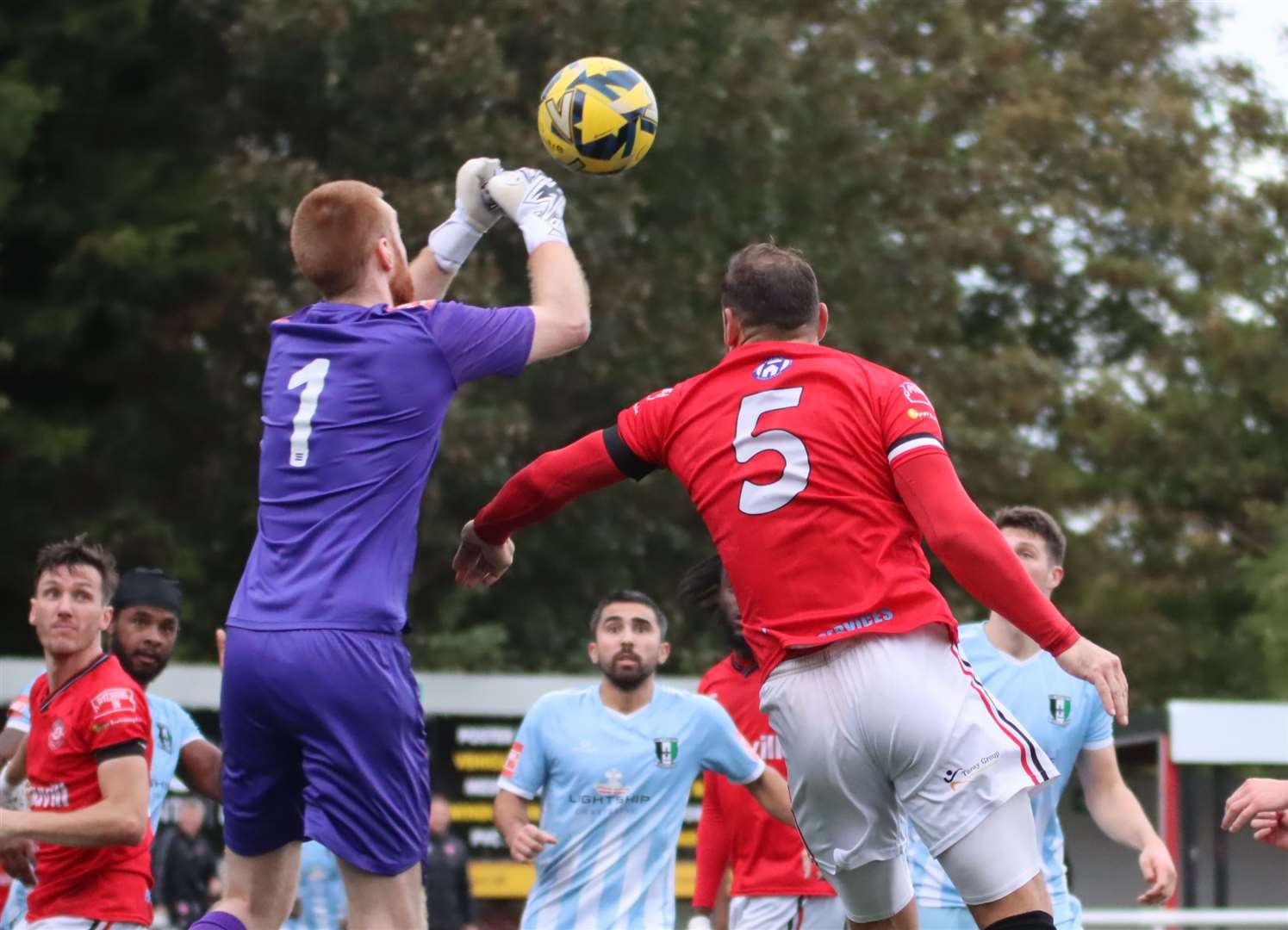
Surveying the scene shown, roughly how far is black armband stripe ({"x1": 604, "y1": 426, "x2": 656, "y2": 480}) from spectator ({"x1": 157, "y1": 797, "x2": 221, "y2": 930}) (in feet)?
32.3

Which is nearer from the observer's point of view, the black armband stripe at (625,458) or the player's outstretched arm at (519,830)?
the black armband stripe at (625,458)

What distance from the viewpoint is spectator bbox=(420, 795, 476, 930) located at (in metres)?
15.3

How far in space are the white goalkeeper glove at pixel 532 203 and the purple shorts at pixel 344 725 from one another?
1250 millimetres

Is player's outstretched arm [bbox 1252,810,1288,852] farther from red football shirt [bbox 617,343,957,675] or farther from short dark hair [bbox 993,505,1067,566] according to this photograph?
short dark hair [bbox 993,505,1067,566]

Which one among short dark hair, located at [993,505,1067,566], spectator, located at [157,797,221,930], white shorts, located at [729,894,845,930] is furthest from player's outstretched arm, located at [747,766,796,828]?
spectator, located at [157,797,221,930]

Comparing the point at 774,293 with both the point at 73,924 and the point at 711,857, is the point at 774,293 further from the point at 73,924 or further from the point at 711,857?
the point at 711,857

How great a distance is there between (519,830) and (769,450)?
2819mm

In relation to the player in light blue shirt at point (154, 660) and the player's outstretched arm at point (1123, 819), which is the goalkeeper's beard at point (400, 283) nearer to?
the player in light blue shirt at point (154, 660)

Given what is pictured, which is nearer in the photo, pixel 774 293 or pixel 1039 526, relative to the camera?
pixel 774 293

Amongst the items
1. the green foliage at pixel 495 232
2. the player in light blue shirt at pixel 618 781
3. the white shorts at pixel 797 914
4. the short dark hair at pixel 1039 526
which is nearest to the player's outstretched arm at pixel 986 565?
the short dark hair at pixel 1039 526

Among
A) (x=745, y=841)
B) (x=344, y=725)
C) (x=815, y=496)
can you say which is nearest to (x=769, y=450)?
(x=815, y=496)

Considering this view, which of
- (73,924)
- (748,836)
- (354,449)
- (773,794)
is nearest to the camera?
(354,449)

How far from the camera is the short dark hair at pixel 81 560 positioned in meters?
6.76

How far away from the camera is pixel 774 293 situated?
5555mm
